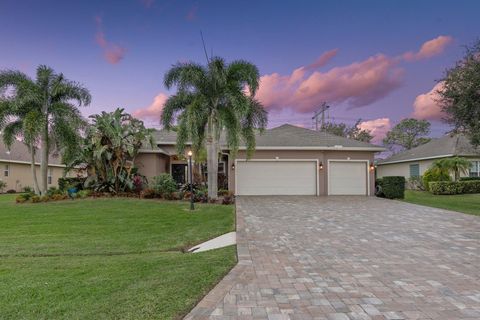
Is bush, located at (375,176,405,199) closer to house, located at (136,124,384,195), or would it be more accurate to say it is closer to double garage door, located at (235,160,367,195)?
house, located at (136,124,384,195)

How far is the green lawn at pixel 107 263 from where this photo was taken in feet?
11.3

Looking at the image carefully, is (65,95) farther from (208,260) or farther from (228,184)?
(208,260)

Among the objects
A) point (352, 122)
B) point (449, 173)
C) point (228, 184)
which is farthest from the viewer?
point (352, 122)

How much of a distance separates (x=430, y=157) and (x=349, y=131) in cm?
2298

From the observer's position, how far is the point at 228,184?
17.6m

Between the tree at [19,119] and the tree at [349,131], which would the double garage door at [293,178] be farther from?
the tree at [349,131]

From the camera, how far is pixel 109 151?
46.7 ft

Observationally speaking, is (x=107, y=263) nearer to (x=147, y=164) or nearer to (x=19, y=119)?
(x=19, y=119)

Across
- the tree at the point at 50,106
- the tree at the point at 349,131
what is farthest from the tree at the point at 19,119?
the tree at the point at 349,131

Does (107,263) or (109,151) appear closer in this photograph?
(107,263)

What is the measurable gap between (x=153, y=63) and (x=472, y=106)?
13.4 metres

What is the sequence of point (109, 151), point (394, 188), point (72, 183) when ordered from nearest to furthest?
point (109, 151)
point (72, 183)
point (394, 188)

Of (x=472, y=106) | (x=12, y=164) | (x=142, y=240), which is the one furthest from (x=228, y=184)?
(x=12, y=164)

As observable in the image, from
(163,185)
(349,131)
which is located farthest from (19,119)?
(349,131)
